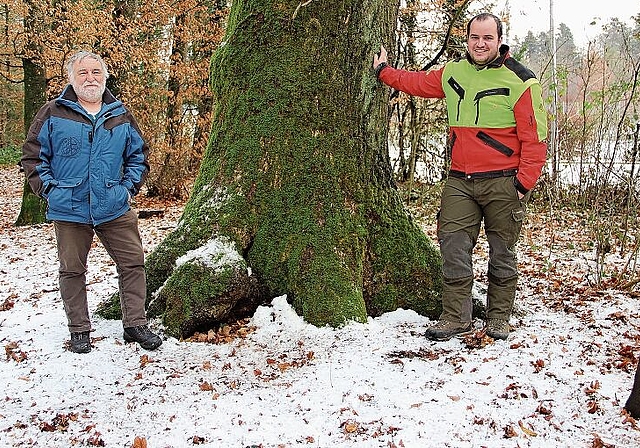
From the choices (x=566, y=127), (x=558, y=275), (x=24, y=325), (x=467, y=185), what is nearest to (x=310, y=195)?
(x=467, y=185)

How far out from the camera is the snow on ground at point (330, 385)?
9.52ft

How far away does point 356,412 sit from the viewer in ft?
10.1

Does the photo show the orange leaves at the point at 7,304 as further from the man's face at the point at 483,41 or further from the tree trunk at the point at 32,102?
the tree trunk at the point at 32,102

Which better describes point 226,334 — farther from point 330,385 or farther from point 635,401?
point 635,401

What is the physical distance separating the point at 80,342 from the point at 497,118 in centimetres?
337

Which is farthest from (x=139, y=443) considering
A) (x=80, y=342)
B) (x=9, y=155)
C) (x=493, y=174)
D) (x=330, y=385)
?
(x=9, y=155)

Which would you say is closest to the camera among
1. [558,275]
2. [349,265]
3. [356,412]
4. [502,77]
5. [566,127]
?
[356,412]

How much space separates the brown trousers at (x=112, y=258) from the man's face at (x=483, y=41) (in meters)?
2.77

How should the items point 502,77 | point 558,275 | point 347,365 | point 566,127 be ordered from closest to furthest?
1. point 347,365
2. point 502,77
3. point 558,275
4. point 566,127

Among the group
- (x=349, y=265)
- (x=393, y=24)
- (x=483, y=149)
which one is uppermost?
A: (x=393, y=24)

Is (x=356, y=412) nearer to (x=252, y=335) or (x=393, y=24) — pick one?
(x=252, y=335)

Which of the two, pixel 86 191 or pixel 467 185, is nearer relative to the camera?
pixel 86 191

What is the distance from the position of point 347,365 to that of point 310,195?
54.5 inches

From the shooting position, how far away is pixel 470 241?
4176 millimetres
